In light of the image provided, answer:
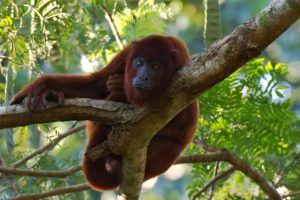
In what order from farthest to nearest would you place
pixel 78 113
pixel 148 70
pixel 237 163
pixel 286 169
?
pixel 286 169
pixel 237 163
pixel 148 70
pixel 78 113

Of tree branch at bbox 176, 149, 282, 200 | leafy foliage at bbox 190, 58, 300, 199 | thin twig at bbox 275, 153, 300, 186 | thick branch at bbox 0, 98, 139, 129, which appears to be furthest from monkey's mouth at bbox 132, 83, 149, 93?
thin twig at bbox 275, 153, 300, 186

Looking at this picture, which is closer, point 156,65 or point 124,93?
point 156,65

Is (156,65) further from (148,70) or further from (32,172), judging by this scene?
(32,172)

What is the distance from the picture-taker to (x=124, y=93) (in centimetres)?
432

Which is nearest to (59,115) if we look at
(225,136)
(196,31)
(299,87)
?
(225,136)

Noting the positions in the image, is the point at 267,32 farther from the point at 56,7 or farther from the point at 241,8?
the point at 241,8

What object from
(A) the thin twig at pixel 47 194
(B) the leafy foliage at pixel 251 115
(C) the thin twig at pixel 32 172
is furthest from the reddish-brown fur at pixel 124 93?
(B) the leafy foliage at pixel 251 115

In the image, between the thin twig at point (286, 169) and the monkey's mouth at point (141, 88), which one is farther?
the thin twig at point (286, 169)

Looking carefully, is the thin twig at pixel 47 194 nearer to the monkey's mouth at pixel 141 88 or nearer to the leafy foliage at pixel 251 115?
the leafy foliage at pixel 251 115

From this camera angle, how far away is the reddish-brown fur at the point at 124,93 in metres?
4.09

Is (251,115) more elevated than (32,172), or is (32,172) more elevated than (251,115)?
(251,115)

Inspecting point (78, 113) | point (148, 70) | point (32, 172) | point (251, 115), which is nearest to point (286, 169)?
point (251, 115)

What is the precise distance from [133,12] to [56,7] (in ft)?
3.77

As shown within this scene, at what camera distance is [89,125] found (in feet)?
15.2
